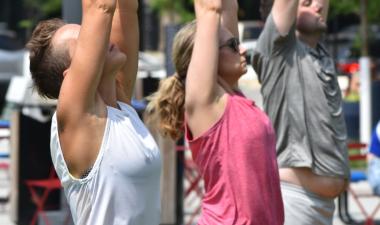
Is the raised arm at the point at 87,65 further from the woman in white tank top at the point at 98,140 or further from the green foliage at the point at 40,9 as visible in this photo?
the green foliage at the point at 40,9

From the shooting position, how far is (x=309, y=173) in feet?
16.3

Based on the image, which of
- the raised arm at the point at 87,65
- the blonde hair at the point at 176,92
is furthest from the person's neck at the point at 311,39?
the raised arm at the point at 87,65

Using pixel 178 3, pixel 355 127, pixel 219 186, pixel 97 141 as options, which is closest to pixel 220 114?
pixel 219 186

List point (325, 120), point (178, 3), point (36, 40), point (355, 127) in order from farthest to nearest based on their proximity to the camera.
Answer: point (178, 3), point (355, 127), point (325, 120), point (36, 40)

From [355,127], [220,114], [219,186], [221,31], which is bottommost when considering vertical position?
[355,127]

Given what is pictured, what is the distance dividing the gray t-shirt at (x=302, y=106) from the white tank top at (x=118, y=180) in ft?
4.96

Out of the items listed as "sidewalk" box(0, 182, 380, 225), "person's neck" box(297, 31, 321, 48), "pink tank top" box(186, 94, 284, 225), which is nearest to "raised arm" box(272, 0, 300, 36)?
"person's neck" box(297, 31, 321, 48)

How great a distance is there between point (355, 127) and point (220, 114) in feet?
39.0

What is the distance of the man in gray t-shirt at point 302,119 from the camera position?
4.91 meters

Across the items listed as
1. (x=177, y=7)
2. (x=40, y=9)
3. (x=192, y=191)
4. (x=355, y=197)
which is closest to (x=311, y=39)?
(x=355, y=197)

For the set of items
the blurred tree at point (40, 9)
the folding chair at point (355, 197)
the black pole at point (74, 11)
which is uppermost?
the black pole at point (74, 11)

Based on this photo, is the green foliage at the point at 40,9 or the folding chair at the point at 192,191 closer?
the folding chair at the point at 192,191

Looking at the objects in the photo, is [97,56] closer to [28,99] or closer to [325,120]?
[325,120]

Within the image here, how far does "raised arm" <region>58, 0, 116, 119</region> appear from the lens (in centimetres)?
343
